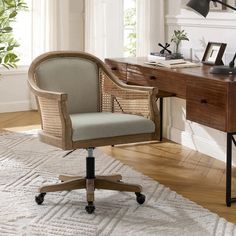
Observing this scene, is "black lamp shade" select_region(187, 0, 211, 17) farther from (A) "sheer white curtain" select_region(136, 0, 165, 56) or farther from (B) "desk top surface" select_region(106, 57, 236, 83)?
(A) "sheer white curtain" select_region(136, 0, 165, 56)

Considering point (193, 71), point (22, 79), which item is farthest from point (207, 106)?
point (22, 79)

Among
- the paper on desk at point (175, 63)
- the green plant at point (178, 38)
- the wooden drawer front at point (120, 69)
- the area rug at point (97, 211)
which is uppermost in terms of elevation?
the green plant at point (178, 38)

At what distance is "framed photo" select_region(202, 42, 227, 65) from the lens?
4.28m

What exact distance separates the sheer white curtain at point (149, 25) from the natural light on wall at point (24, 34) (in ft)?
5.16

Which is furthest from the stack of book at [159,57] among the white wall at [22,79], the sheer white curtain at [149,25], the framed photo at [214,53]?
the white wall at [22,79]

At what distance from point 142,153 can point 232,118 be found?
150 cm

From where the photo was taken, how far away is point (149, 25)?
5.41 metres

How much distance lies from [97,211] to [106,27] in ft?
10.1

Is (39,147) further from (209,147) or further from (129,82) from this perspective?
(209,147)

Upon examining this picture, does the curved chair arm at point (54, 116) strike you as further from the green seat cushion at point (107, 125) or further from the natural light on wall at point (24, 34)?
the natural light on wall at point (24, 34)

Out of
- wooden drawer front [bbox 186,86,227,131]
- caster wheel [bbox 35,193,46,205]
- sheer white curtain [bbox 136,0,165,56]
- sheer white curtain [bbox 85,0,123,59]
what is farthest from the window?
caster wheel [bbox 35,193,46,205]

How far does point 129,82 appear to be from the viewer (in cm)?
473

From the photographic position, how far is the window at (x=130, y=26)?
6.28 metres

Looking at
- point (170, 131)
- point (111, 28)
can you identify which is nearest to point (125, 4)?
point (111, 28)
